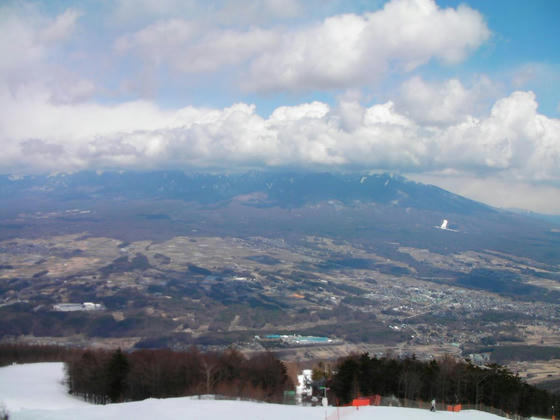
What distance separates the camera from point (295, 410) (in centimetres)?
1658

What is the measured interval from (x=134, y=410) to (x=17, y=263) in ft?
301

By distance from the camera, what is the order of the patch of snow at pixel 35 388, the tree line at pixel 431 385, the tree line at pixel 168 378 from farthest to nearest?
the tree line at pixel 431 385
the tree line at pixel 168 378
the patch of snow at pixel 35 388

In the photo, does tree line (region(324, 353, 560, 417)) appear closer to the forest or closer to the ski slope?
the forest

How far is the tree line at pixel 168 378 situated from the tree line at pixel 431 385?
394 cm

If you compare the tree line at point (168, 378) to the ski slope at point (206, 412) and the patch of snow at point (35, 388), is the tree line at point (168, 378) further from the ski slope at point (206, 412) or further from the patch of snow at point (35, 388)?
the ski slope at point (206, 412)

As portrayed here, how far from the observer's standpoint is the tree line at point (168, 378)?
2394cm

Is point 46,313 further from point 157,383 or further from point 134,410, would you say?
point 134,410

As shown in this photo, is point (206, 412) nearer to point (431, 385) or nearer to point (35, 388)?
point (431, 385)

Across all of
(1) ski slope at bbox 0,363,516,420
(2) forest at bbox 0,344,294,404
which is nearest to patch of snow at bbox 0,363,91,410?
(1) ski slope at bbox 0,363,516,420

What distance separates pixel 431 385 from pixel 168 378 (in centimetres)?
1460

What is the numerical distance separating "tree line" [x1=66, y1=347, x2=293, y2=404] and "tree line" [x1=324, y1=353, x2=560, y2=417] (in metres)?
3.94

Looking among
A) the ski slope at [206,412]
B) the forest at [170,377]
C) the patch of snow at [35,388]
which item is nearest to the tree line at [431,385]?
the forest at [170,377]

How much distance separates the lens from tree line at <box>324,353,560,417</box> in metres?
24.7

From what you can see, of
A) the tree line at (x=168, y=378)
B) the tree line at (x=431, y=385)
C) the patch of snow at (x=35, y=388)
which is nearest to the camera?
the patch of snow at (x=35, y=388)
